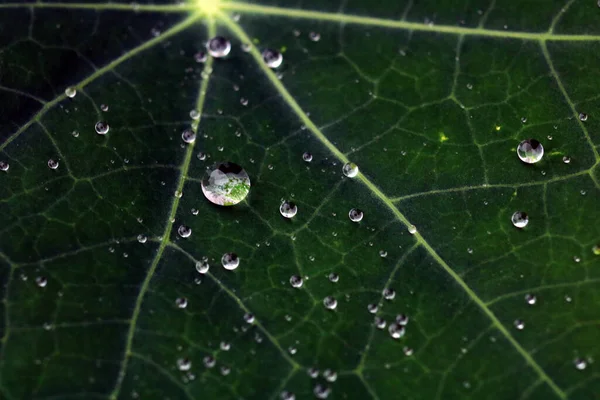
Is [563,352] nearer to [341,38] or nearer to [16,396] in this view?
[341,38]

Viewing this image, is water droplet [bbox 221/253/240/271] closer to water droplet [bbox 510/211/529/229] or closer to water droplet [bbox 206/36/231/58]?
water droplet [bbox 206/36/231/58]

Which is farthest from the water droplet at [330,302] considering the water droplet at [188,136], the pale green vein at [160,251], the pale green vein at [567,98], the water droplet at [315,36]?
the pale green vein at [567,98]

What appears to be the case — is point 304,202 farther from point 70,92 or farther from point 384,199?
point 70,92

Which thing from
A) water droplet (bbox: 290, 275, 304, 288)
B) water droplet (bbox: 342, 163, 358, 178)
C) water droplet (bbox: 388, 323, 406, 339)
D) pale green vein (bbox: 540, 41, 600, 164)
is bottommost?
water droplet (bbox: 388, 323, 406, 339)

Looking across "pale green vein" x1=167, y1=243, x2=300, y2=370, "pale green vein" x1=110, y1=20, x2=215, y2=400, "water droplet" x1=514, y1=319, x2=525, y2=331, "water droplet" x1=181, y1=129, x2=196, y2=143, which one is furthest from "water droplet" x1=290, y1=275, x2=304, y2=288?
"water droplet" x1=514, y1=319, x2=525, y2=331

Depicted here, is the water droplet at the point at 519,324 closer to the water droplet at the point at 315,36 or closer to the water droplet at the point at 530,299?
the water droplet at the point at 530,299

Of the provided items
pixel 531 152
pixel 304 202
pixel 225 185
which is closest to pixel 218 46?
pixel 225 185
